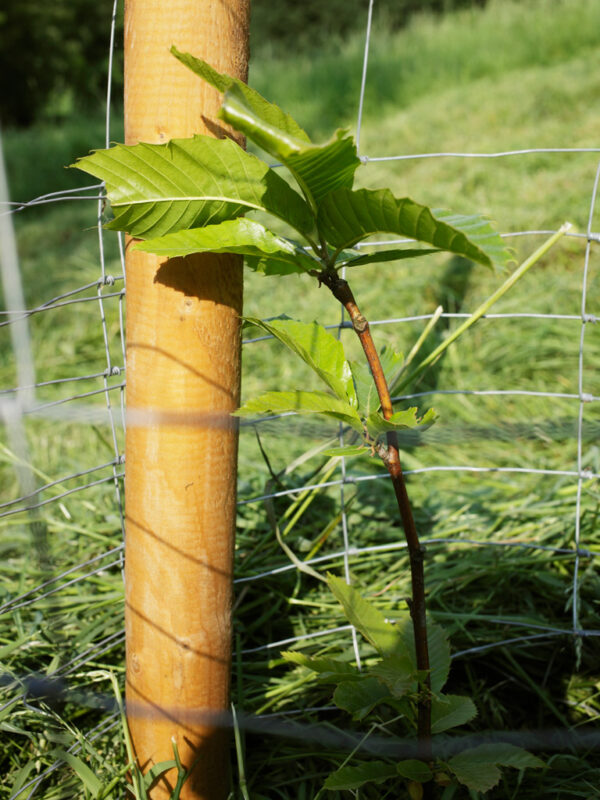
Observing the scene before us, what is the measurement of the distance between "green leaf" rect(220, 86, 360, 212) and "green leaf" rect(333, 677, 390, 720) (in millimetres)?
565

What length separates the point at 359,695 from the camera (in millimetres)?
874

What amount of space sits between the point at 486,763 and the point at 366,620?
0.22 metres

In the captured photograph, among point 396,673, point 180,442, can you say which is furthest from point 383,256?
point 396,673

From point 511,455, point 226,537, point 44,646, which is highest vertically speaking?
point 226,537

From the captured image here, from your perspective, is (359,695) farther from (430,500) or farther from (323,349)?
(430,500)

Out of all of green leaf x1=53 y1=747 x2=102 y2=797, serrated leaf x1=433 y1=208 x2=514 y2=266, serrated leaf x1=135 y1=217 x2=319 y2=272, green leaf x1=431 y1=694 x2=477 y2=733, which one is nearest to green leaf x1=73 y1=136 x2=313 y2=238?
serrated leaf x1=135 y1=217 x2=319 y2=272

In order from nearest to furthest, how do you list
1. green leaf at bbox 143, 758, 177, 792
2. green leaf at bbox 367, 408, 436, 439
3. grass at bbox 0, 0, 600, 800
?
green leaf at bbox 367, 408, 436, 439
green leaf at bbox 143, 758, 177, 792
grass at bbox 0, 0, 600, 800

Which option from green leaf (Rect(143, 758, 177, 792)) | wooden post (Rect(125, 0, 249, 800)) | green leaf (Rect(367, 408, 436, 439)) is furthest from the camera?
green leaf (Rect(143, 758, 177, 792))

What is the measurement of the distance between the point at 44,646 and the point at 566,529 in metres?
1.04

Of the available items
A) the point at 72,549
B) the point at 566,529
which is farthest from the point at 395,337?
the point at 72,549

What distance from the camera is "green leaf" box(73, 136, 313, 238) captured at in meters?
0.71

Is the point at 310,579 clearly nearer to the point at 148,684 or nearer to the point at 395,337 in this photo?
the point at 148,684

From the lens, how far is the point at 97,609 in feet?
4.46

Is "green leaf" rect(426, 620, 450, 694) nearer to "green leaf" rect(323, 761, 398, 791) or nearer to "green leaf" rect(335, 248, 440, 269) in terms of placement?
"green leaf" rect(323, 761, 398, 791)
